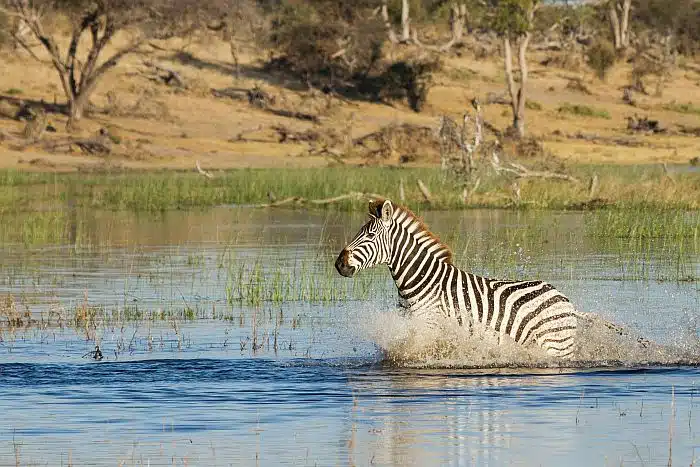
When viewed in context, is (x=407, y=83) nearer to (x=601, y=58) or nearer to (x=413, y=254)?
(x=601, y=58)

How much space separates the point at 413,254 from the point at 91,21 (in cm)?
3396

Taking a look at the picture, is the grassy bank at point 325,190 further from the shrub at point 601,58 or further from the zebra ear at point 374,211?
the shrub at point 601,58

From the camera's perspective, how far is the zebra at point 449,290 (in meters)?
11.0

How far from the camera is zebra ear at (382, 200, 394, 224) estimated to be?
11180 mm

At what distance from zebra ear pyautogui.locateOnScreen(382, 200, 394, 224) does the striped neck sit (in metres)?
0.05

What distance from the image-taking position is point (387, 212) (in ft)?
Answer: 36.8

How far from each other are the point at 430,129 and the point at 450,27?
64.3 feet

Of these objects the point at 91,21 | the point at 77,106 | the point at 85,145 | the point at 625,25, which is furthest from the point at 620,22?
the point at 85,145

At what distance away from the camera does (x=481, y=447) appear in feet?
27.8

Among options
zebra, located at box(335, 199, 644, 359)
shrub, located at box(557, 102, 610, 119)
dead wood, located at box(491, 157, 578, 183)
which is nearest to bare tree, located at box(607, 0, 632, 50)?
shrub, located at box(557, 102, 610, 119)

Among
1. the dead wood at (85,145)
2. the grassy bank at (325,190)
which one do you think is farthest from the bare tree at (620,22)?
the grassy bank at (325,190)

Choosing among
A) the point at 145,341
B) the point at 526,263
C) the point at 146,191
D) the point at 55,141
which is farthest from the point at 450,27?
the point at 145,341

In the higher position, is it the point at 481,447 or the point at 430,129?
the point at 430,129

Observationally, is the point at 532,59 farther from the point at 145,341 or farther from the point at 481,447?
the point at 481,447
